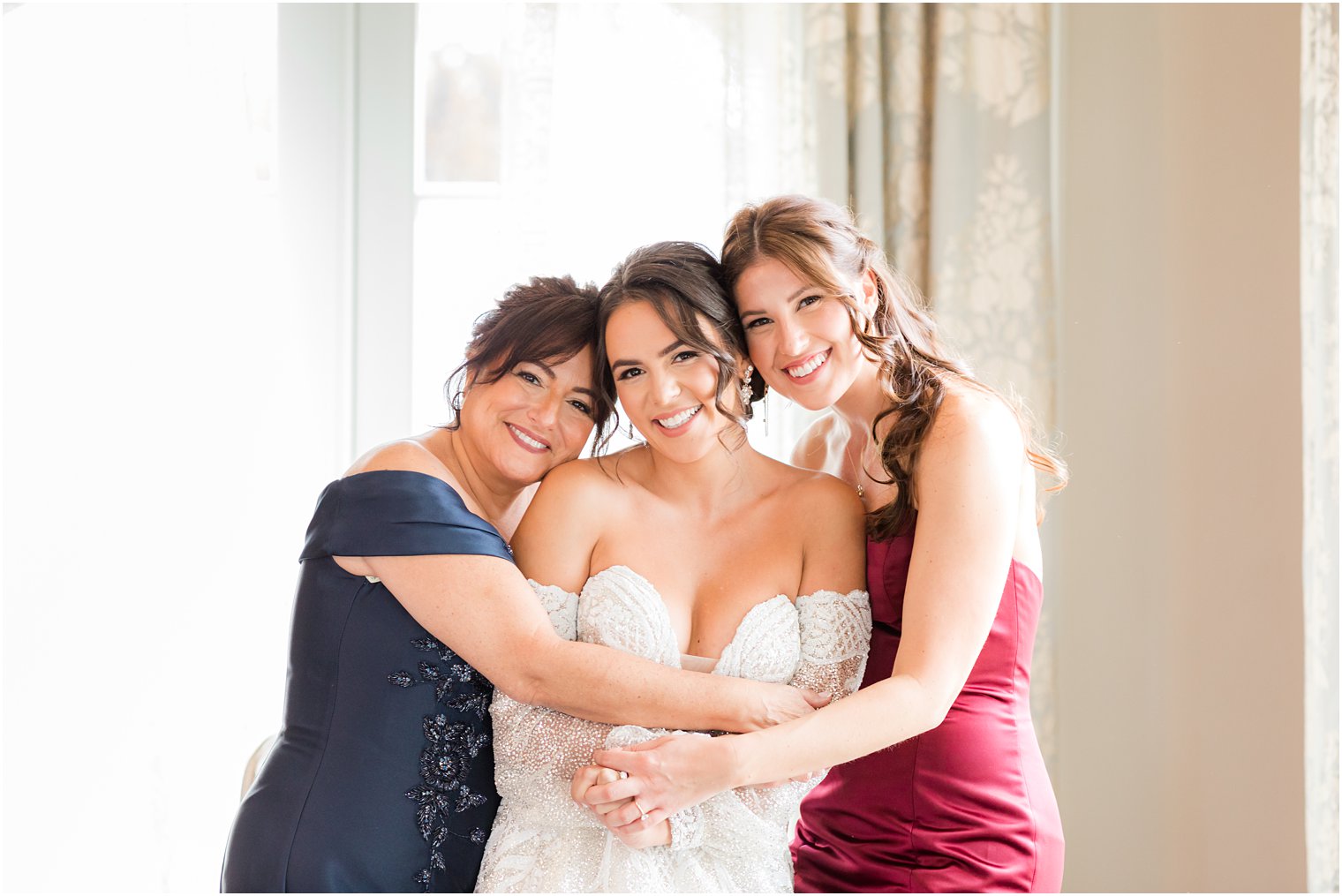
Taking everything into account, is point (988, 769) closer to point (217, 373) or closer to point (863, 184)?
point (863, 184)

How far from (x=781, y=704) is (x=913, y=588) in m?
0.28

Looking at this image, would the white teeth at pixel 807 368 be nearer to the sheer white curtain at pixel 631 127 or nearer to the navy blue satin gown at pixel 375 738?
the navy blue satin gown at pixel 375 738

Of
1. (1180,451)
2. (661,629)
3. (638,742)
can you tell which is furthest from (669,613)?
(1180,451)

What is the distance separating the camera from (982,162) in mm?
2662

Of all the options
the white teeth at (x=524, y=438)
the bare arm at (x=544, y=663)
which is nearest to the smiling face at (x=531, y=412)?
the white teeth at (x=524, y=438)

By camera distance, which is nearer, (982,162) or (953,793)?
(953,793)

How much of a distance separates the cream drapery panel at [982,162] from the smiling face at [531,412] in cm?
123

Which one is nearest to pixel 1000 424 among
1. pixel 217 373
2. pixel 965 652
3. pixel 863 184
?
pixel 965 652

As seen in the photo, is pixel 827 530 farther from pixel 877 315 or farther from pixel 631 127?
pixel 631 127

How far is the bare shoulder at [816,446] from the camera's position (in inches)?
82.9

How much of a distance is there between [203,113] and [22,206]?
57 centimetres

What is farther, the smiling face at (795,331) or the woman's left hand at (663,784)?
the smiling face at (795,331)

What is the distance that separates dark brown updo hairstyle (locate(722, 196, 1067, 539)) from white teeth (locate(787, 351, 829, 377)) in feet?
0.28

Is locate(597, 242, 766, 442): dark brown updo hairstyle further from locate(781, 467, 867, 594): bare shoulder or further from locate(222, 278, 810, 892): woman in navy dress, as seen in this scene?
locate(222, 278, 810, 892): woman in navy dress
